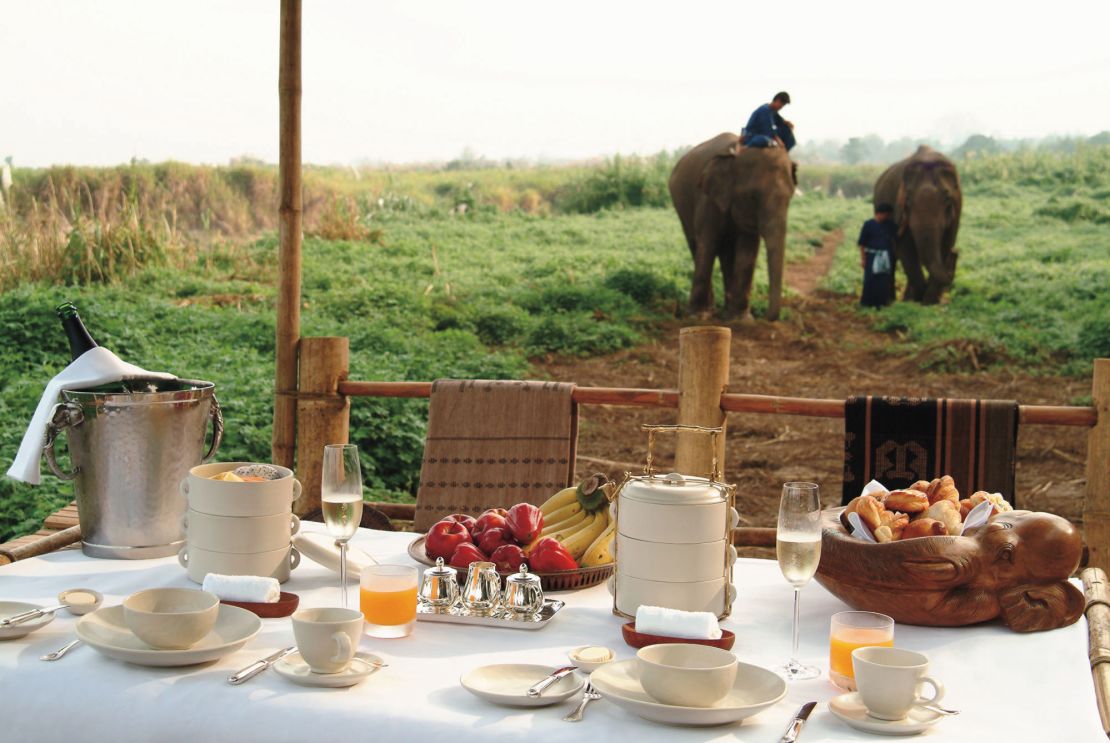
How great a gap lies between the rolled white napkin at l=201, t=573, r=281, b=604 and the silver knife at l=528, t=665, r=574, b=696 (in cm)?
42

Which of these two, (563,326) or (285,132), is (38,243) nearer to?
(563,326)

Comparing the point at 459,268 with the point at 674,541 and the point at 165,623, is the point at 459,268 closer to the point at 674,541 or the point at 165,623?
the point at 674,541

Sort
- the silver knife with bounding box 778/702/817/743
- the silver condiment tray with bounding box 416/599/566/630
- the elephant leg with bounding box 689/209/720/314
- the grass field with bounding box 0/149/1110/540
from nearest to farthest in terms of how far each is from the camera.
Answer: the silver knife with bounding box 778/702/817/743, the silver condiment tray with bounding box 416/599/566/630, the grass field with bounding box 0/149/1110/540, the elephant leg with bounding box 689/209/720/314

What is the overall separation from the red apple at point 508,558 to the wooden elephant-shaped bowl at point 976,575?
0.42 meters

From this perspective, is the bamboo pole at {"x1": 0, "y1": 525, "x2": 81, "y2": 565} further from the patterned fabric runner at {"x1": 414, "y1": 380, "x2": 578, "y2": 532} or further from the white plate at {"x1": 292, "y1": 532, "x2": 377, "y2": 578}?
the patterned fabric runner at {"x1": 414, "y1": 380, "x2": 578, "y2": 532}

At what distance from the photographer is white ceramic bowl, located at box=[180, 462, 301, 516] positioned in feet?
4.84

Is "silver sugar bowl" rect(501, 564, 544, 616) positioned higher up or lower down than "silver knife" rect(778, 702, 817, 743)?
higher up

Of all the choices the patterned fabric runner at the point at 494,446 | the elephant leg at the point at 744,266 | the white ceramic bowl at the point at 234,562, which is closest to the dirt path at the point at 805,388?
the elephant leg at the point at 744,266

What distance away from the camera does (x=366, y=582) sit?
4.32 feet

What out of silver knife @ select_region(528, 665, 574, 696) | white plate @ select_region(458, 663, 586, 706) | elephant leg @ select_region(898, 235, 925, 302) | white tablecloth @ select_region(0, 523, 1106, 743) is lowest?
white tablecloth @ select_region(0, 523, 1106, 743)

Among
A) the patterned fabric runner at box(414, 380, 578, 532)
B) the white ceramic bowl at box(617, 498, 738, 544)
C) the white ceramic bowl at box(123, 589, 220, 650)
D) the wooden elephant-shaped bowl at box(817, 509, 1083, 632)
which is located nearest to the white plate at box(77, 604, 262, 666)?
the white ceramic bowl at box(123, 589, 220, 650)

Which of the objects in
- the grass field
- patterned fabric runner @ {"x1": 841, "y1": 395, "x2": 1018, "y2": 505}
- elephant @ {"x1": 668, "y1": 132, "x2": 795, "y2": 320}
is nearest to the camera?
patterned fabric runner @ {"x1": 841, "y1": 395, "x2": 1018, "y2": 505}

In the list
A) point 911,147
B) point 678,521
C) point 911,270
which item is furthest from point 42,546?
point 911,147

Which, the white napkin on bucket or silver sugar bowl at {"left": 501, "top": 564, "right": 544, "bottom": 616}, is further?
the white napkin on bucket
